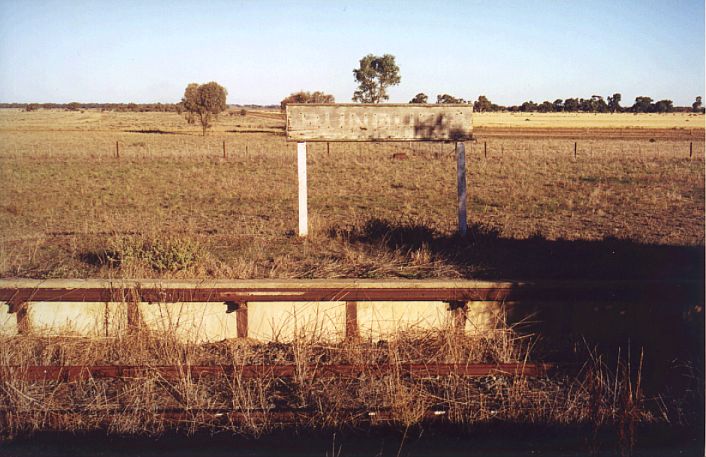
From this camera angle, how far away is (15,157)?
92.7 feet

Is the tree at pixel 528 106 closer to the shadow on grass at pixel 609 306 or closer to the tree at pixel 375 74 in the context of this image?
the tree at pixel 375 74

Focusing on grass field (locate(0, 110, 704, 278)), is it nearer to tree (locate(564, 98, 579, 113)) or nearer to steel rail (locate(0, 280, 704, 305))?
steel rail (locate(0, 280, 704, 305))

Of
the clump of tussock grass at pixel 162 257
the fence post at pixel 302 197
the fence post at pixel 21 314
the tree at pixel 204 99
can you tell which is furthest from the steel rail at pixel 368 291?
the tree at pixel 204 99

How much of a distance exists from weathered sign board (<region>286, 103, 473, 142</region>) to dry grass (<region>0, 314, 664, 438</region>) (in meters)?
5.23

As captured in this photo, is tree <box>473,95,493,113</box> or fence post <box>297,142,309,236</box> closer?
fence post <box>297,142,309,236</box>

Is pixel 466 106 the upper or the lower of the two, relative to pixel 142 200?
upper

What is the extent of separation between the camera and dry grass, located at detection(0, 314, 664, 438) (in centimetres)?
471

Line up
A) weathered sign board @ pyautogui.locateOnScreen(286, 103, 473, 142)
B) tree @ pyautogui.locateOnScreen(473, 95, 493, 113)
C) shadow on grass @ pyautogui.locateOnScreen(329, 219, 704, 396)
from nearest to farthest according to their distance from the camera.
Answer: shadow on grass @ pyautogui.locateOnScreen(329, 219, 704, 396) < weathered sign board @ pyautogui.locateOnScreen(286, 103, 473, 142) < tree @ pyautogui.locateOnScreen(473, 95, 493, 113)

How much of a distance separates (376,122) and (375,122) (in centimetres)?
2

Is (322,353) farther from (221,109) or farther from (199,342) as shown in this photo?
(221,109)

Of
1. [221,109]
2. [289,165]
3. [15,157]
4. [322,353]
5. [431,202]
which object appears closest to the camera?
[322,353]

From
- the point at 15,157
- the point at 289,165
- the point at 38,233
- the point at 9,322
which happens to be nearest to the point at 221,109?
the point at 15,157

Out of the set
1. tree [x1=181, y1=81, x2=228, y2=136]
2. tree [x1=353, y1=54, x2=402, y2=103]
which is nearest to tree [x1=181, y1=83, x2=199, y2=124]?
tree [x1=181, y1=81, x2=228, y2=136]

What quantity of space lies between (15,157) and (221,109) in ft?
99.4
